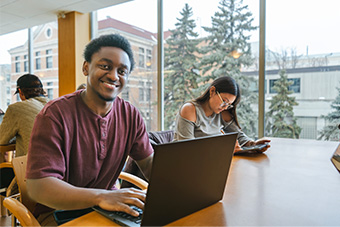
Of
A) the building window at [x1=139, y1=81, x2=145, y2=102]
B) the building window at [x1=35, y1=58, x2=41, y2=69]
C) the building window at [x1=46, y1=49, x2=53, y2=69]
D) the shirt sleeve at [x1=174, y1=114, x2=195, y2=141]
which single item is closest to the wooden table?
the shirt sleeve at [x1=174, y1=114, x2=195, y2=141]

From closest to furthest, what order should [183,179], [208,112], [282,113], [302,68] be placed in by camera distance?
[183,179], [208,112], [302,68], [282,113]

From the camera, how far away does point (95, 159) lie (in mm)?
1036

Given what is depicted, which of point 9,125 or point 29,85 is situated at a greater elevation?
point 29,85

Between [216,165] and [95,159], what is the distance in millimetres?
532

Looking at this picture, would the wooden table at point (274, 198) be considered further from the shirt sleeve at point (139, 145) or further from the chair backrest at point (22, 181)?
Answer: the chair backrest at point (22, 181)

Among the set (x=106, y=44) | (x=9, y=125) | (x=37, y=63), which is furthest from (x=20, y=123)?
(x=37, y=63)

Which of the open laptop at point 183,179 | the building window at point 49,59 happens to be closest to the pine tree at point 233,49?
the open laptop at point 183,179

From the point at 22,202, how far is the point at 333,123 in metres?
2.96

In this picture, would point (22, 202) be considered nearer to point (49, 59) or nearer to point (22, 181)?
point (22, 181)

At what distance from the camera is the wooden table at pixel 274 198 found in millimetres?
676

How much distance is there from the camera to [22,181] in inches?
46.9

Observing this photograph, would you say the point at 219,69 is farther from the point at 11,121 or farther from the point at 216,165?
the point at 216,165

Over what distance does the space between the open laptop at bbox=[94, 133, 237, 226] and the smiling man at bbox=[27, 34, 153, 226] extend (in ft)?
0.54

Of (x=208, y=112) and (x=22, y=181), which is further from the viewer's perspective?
(x=208, y=112)
